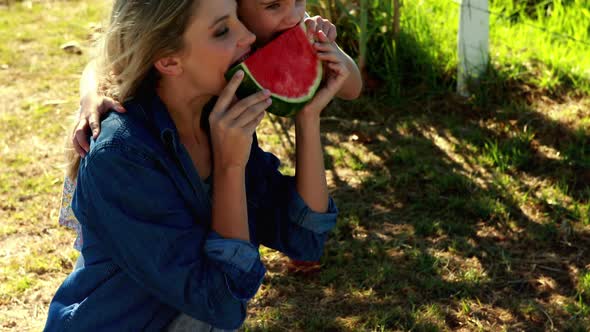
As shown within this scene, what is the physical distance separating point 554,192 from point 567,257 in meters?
0.56

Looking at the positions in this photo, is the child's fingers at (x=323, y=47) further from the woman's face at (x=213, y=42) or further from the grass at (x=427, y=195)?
the grass at (x=427, y=195)

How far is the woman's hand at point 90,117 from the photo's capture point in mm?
2748

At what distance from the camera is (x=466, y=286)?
12.9 ft

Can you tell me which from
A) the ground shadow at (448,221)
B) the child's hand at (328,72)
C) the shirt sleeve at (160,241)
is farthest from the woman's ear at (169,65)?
the ground shadow at (448,221)

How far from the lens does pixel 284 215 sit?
318 centimetres

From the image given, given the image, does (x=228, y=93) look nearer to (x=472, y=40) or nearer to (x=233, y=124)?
(x=233, y=124)

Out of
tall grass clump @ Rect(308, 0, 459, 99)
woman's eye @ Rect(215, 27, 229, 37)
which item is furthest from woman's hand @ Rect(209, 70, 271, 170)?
tall grass clump @ Rect(308, 0, 459, 99)

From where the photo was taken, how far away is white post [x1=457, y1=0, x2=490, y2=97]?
5367 mm

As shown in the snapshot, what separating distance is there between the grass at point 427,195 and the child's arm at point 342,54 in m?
1.07

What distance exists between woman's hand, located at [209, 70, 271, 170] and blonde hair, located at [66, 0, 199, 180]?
0.21 meters

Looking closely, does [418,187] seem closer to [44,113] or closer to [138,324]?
[138,324]

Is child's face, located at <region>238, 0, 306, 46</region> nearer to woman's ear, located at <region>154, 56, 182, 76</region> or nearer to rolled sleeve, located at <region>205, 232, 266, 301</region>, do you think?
woman's ear, located at <region>154, 56, 182, 76</region>

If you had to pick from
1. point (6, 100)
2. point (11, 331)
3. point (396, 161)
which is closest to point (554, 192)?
point (396, 161)

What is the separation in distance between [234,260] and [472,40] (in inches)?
126
